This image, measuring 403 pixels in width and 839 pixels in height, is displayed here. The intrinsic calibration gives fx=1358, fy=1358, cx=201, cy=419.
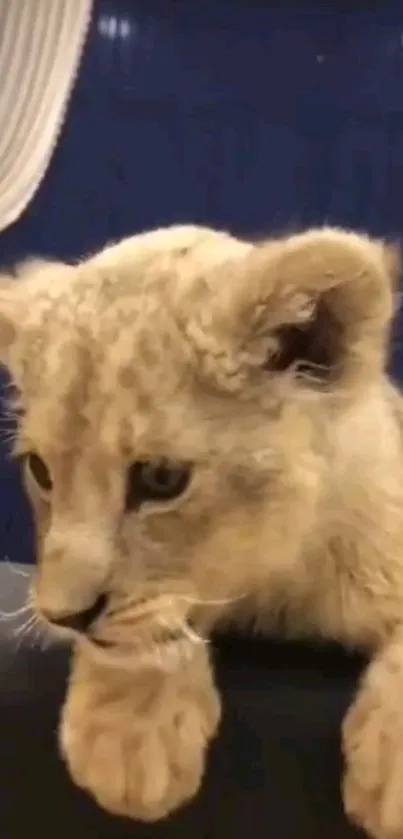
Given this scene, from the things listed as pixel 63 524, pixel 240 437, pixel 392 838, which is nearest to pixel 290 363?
pixel 240 437

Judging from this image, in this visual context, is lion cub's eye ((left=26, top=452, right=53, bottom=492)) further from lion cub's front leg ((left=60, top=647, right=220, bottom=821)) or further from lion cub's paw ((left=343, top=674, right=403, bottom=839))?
lion cub's paw ((left=343, top=674, right=403, bottom=839))

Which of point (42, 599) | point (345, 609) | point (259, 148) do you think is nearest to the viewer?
point (42, 599)

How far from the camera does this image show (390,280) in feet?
2.69

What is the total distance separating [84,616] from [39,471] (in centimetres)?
12

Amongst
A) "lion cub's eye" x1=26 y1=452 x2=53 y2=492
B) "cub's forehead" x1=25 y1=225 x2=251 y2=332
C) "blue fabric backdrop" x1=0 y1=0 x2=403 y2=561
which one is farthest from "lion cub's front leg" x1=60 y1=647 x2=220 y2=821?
"blue fabric backdrop" x1=0 y1=0 x2=403 y2=561

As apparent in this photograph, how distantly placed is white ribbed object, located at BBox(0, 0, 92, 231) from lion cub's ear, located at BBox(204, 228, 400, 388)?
1494 millimetres

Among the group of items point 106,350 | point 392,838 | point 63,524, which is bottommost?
point 392,838

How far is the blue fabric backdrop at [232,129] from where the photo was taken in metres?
2.33

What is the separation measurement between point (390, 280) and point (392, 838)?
0.34 m

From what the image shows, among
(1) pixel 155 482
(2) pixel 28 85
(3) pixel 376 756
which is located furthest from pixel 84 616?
(2) pixel 28 85

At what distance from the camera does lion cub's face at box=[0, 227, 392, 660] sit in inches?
31.7

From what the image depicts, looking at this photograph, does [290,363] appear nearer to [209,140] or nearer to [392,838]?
[392,838]

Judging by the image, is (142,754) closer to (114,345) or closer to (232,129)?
(114,345)

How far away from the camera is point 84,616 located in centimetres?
81
